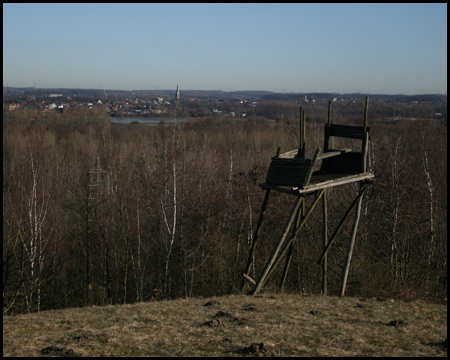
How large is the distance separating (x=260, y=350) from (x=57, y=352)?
9.47 feet

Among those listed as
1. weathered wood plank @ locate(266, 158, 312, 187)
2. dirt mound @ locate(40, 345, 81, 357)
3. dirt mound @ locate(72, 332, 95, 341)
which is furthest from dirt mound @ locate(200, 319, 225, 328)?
weathered wood plank @ locate(266, 158, 312, 187)

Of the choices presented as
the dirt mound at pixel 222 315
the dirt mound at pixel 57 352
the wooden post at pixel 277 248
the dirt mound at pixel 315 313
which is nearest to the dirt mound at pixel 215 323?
the dirt mound at pixel 222 315

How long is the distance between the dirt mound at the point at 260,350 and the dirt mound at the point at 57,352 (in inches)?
94.4

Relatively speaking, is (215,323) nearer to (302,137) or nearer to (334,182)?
(334,182)

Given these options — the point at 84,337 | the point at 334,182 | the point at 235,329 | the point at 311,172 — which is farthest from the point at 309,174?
the point at 84,337

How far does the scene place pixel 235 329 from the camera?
7902 mm

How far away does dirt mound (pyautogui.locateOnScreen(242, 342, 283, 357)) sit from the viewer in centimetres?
655

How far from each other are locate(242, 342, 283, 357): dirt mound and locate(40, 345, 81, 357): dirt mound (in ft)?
7.87

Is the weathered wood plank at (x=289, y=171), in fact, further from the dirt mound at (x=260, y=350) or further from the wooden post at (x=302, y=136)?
the dirt mound at (x=260, y=350)

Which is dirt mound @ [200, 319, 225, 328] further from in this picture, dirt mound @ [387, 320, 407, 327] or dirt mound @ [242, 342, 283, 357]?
dirt mound @ [387, 320, 407, 327]

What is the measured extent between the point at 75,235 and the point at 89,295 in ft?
19.0

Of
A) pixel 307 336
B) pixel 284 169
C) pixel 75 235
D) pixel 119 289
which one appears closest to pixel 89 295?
pixel 119 289

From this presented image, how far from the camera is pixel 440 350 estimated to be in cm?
699

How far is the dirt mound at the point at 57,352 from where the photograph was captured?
660cm
